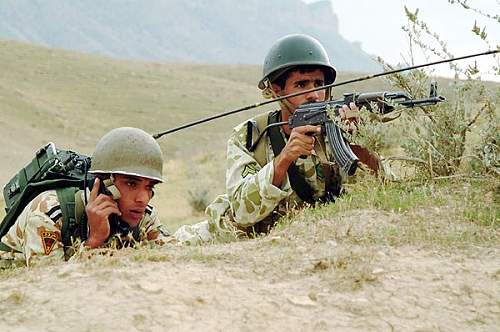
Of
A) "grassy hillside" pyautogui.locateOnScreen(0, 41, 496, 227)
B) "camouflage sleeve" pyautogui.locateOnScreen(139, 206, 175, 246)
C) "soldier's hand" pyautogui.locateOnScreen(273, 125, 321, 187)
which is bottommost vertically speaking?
"camouflage sleeve" pyautogui.locateOnScreen(139, 206, 175, 246)

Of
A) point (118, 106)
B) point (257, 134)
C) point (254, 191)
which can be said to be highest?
point (118, 106)

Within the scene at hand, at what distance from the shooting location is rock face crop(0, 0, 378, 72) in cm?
13390

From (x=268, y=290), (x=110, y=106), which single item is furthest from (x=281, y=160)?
(x=110, y=106)

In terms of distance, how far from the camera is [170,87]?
4747 cm

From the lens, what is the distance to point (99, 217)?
4.23 m

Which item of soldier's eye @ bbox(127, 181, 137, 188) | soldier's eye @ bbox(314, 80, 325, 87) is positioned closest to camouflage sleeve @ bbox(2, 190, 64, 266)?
soldier's eye @ bbox(127, 181, 137, 188)

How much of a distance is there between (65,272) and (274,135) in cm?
223

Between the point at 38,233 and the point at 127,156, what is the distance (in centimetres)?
73

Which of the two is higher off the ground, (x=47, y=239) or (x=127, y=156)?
(x=127, y=156)

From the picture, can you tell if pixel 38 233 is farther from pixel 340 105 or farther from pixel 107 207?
pixel 340 105

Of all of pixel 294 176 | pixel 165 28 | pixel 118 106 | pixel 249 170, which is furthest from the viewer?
pixel 165 28

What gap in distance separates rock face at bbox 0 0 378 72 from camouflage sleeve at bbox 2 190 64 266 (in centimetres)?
12481

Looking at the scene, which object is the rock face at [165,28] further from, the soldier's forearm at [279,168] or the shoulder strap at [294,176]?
the soldier's forearm at [279,168]

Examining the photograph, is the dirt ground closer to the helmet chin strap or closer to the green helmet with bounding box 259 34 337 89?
the helmet chin strap
